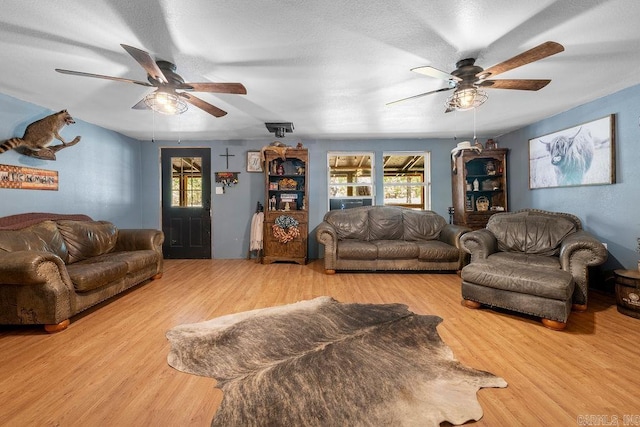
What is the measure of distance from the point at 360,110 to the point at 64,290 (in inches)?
149

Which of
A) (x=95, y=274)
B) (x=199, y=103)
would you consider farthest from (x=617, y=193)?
(x=95, y=274)

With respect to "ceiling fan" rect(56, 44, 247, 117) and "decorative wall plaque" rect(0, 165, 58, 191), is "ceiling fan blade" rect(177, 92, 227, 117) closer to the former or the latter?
"ceiling fan" rect(56, 44, 247, 117)

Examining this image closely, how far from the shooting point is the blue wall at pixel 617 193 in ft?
9.82

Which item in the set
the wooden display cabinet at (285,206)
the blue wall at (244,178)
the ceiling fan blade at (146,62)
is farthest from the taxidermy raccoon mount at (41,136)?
the wooden display cabinet at (285,206)

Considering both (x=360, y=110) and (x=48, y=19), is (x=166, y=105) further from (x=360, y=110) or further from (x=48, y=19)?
(x=360, y=110)

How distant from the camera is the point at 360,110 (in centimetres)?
365

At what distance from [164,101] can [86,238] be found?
2.20m

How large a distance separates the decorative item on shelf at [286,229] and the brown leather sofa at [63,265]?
183 centimetres

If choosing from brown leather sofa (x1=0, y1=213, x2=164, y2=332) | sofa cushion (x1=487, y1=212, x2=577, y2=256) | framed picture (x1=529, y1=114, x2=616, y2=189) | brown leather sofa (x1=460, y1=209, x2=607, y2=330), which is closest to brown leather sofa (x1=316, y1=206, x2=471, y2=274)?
sofa cushion (x1=487, y1=212, x2=577, y2=256)

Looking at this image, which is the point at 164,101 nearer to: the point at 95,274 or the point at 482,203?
the point at 95,274

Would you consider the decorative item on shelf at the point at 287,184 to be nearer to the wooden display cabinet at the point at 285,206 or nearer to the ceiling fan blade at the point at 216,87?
the wooden display cabinet at the point at 285,206

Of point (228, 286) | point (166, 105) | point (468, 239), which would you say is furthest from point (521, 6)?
point (228, 286)

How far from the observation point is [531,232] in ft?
10.9

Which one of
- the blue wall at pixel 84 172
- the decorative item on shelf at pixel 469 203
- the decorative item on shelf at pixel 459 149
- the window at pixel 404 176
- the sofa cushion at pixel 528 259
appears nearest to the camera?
the sofa cushion at pixel 528 259
